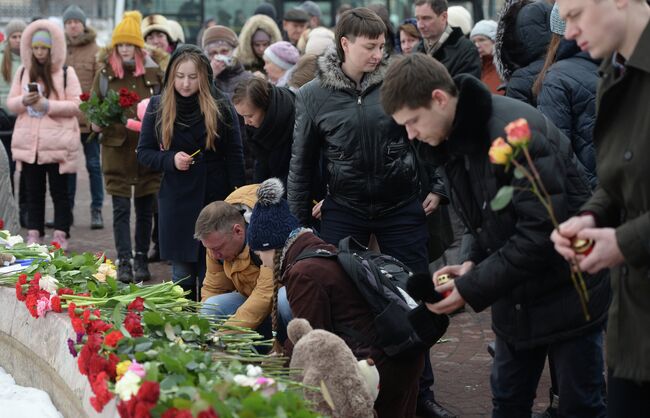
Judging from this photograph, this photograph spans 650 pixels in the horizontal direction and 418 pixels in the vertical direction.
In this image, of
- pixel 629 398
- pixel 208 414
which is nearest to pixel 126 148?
pixel 208 414

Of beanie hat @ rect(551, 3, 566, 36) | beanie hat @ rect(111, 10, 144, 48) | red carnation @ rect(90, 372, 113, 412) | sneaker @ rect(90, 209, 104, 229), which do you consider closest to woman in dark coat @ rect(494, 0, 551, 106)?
beanie hat @ rect(551, 3, 566, 36)

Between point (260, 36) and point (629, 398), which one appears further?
point (260, 36)

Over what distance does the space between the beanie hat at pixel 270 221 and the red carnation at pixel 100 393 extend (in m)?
1.39

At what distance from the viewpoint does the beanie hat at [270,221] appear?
5.27 meters

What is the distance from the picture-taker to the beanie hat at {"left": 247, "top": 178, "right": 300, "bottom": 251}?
17.3 feet

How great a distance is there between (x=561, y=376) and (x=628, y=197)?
1.12 meters

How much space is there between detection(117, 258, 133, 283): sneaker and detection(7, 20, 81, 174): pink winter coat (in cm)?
144

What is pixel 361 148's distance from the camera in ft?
19.2

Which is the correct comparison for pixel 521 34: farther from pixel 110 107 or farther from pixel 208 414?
pixel 110 107

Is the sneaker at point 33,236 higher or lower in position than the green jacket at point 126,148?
lower

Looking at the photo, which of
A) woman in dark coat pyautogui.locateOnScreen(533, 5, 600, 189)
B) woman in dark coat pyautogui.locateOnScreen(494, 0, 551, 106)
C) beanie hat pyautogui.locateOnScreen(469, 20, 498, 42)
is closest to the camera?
woman in dark coat pyautogui.locateOnScreen(533, 5, 600, 189)

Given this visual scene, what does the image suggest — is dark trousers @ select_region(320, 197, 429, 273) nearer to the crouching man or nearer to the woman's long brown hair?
the crouching man

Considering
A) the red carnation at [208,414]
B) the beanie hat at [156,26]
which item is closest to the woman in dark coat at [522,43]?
the red carnation at [208,414]

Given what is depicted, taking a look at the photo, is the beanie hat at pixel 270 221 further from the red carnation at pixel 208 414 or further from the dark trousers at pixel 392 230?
the red carnation at pixel 208 414
